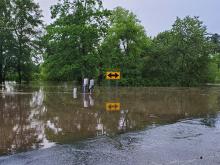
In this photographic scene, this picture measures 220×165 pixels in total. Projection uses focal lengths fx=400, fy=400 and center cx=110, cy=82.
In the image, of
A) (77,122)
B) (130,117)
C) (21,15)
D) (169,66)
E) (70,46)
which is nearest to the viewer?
(77,122)

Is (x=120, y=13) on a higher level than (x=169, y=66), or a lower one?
higher

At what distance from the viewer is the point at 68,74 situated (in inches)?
1506

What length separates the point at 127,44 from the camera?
5894 cm

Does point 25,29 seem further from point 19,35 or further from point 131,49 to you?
point 131,49

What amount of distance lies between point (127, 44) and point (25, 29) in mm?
15012

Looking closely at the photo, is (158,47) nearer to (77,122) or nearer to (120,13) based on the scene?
(120,13)

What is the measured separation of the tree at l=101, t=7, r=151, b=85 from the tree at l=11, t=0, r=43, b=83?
11.2 meters

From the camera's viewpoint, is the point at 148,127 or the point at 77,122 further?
the point at 77,122

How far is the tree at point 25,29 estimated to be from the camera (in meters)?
56.7

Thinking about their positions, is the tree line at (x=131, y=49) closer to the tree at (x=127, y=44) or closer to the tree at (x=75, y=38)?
the tree at (x=127, y=44)

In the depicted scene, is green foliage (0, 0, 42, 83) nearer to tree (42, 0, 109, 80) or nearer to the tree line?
the tree line

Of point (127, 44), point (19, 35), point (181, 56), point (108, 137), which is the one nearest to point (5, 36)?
point (19, 35)

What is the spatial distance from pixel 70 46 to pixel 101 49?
15.1ft

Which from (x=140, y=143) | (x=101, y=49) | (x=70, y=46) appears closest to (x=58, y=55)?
(x=70, y=46)
